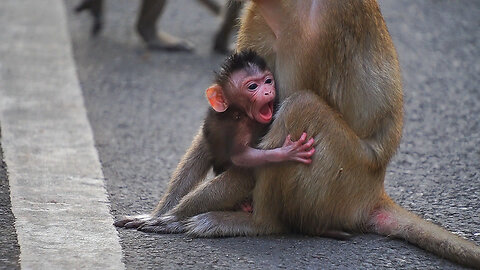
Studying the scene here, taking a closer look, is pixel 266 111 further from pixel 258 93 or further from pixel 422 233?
pixel 422 233

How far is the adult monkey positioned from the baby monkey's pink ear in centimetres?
25

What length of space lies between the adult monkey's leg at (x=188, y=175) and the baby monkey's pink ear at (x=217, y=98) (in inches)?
10.3

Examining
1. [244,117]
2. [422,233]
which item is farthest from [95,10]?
[422,233]

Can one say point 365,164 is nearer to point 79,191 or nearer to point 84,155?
point 79,191

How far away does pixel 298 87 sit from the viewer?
427 cm

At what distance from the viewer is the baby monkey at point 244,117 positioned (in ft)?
13.8

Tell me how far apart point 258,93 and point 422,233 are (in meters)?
0.93

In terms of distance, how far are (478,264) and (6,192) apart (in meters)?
2.28

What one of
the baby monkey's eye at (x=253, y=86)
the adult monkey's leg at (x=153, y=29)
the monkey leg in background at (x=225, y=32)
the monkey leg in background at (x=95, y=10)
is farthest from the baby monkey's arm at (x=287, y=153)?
the monkey leg in background at (x=95, y=10)

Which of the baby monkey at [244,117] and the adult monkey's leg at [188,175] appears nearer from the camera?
the baby monkey at [244,117]

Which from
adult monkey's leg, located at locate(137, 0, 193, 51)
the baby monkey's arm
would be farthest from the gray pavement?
the baby monkey's arm

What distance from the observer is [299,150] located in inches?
163

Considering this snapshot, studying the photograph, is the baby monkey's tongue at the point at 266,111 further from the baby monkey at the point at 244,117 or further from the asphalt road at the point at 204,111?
the asphalt road at the point at 204,111

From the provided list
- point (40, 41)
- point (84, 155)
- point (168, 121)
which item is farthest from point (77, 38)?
point (84, 155)
